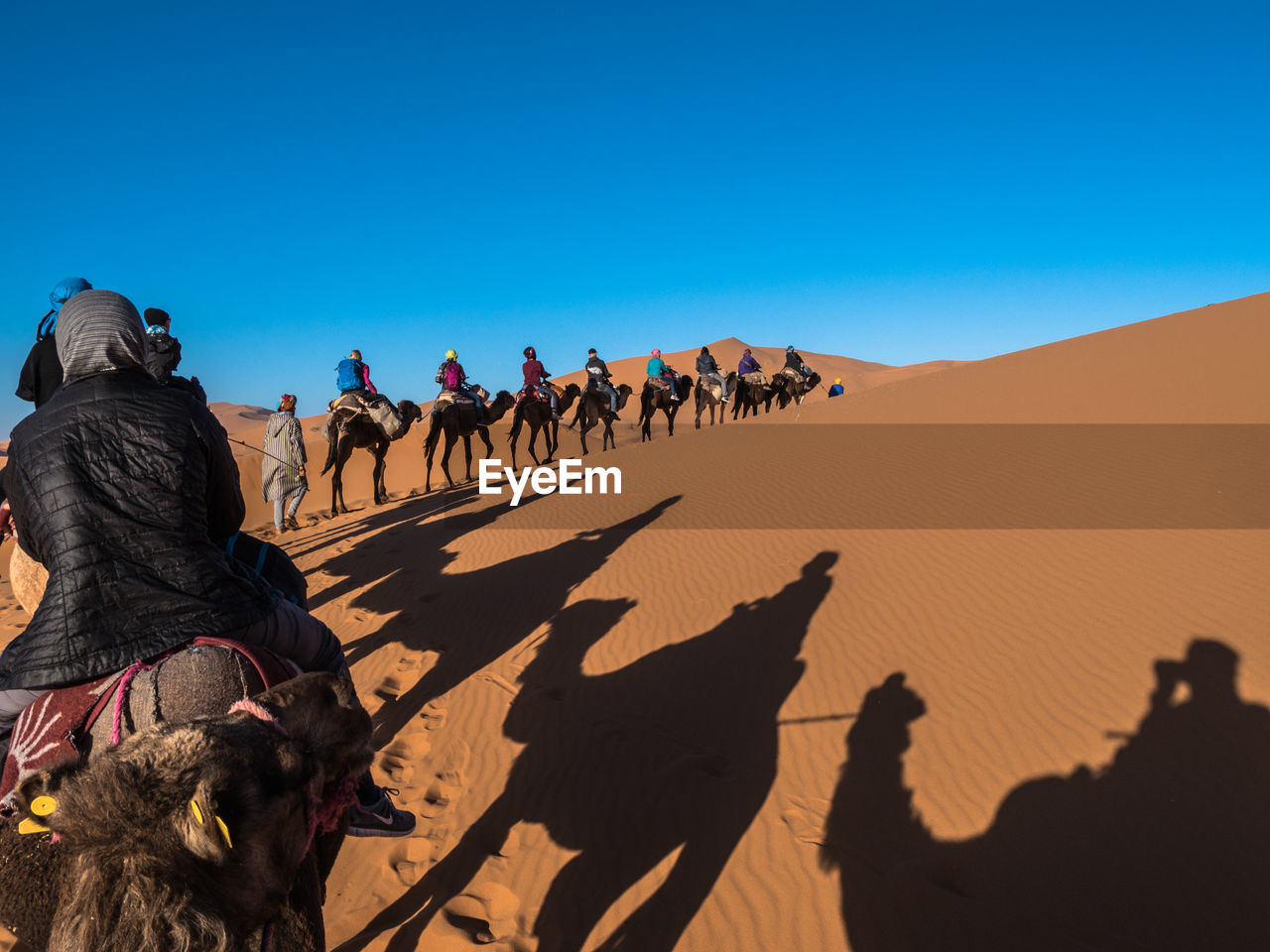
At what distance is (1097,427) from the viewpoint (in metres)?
11.0

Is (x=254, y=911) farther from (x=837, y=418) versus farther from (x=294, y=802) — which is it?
(x=837, y=418)

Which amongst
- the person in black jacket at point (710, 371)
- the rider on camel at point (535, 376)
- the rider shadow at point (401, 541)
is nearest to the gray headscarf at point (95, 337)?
the rider shadow at point (401, 541)

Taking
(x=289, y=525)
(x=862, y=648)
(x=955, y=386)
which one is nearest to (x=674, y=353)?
(x=955, y=386)

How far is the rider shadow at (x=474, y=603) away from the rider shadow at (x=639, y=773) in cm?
68

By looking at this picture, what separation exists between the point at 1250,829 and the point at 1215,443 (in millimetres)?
7675

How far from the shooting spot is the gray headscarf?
2.20 metres

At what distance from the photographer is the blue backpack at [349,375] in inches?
550

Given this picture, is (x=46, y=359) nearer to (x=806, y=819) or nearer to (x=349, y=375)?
(x=806, y=819)

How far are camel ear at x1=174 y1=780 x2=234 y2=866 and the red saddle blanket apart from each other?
2.56 feet

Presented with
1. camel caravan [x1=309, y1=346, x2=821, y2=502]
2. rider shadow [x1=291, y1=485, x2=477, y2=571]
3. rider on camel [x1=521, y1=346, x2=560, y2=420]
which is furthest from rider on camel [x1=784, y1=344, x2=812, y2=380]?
rider shadow [x1=291, y1=485, x2=477, y2=571]

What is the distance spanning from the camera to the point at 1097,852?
341 centimetres

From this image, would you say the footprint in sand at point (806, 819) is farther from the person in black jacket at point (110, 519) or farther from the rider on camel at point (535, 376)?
the rider on camel at point (535, 376)

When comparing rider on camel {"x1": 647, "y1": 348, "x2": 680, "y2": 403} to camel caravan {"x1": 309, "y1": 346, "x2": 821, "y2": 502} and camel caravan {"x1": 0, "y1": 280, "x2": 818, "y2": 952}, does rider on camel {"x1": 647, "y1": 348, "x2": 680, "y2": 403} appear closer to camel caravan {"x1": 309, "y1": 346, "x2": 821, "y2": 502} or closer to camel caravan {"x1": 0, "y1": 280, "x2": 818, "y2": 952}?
camel caravan {"x1": 309, "y1": 346, "x2": 821, "y2": 502}

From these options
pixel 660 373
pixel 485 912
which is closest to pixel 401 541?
pixel 485 912
